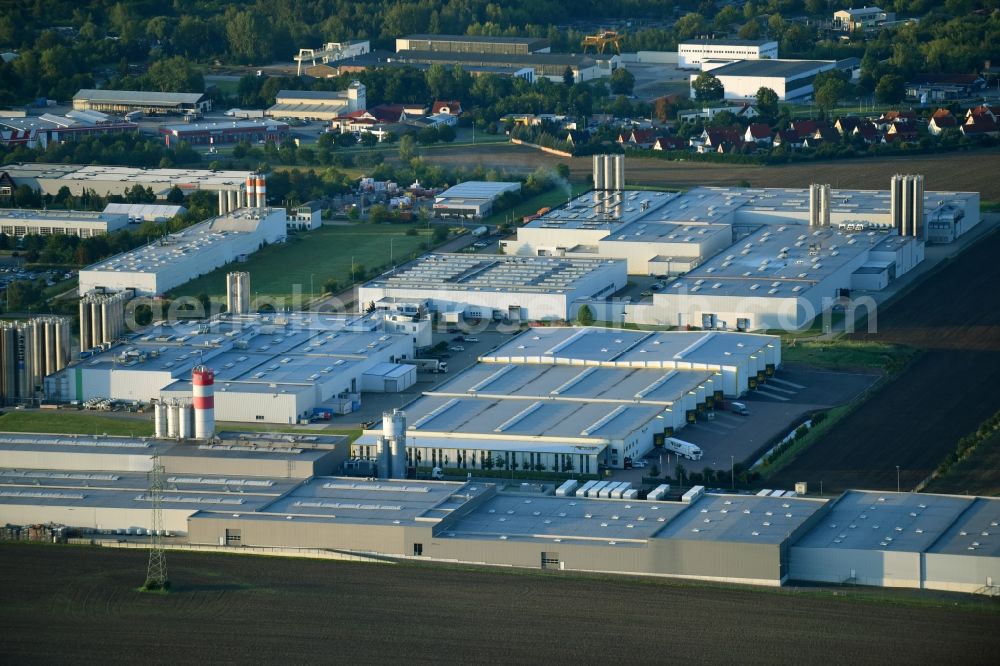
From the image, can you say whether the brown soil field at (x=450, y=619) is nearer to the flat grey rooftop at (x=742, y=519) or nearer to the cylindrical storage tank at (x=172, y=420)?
the flat grey rooftop at (x=742, y=519)

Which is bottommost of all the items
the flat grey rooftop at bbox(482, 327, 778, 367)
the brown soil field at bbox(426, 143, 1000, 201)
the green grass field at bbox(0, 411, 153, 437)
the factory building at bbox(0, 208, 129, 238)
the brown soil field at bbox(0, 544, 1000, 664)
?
the brown soil field at bbox(0, 544, 1000, 664)

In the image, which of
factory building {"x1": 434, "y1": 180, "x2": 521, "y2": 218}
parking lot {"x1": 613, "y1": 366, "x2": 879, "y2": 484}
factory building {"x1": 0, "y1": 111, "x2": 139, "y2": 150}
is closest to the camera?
parking lot {"x1": 613, "y1": 366, "x2": 879, "y2": 484}

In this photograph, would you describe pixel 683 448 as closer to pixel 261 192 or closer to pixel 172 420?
pixel 172 420

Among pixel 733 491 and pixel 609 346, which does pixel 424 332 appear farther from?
pixel 733 491

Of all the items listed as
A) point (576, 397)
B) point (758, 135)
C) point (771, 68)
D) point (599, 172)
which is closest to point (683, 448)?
point (576, 397)

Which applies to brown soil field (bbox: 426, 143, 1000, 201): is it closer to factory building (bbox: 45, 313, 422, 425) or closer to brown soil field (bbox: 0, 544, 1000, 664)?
factory building (bbox: 45, 313, 422, 425)

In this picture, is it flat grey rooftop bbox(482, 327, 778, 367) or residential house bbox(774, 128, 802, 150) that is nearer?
flat grey rooftop bbox(482, 327, 778, 367)

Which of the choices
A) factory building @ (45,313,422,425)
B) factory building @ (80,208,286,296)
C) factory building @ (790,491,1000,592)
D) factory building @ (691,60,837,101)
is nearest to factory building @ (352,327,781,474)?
factory building @ (45,313,422,425)

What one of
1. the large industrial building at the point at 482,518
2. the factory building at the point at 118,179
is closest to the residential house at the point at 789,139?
the factory building at the point at 118,179
